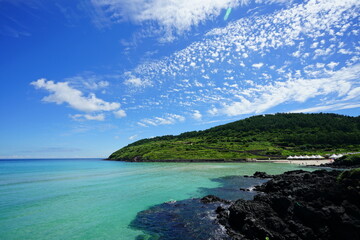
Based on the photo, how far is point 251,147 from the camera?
144625 millimetres

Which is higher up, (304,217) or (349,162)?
(304,217)

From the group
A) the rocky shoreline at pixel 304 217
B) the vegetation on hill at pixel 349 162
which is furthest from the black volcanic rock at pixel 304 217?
the vegetation on hill at pixel 349 162

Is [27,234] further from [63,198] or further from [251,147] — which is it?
[251,147]

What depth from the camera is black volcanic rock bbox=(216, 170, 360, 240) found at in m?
13.8

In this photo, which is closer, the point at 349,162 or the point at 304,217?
the point at 304,217

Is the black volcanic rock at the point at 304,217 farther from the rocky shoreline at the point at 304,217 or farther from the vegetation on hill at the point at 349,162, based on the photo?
the vegetation on hill at the point at 349,162

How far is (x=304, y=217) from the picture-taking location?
15.4 meters

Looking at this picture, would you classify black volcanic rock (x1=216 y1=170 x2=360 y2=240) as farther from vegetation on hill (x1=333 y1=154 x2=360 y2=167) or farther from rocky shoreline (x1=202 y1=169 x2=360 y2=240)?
vegetation on hill (x1=333 y1=154 x2=360 y2=167)

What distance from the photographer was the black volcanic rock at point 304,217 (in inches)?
542

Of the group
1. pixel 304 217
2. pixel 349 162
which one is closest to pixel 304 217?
pixel 304 217

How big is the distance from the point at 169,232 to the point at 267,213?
900 cm

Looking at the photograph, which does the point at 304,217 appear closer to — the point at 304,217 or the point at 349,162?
the point at 304,217

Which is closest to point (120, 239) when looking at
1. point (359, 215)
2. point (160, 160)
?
point (359, 215)

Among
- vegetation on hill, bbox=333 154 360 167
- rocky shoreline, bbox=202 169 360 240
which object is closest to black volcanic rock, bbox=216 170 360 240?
rocky shoreline, bbox=202 169 360 240
